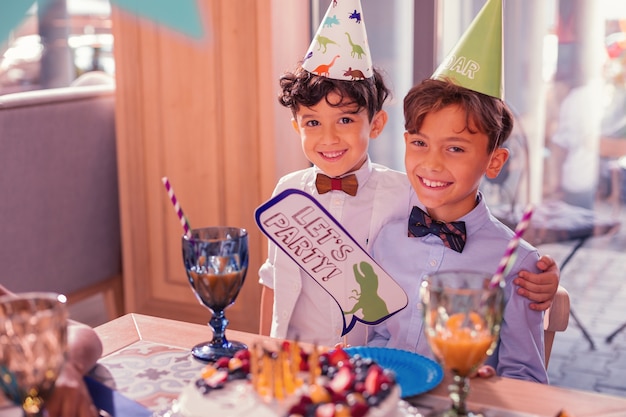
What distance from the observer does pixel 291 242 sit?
134 centimetres

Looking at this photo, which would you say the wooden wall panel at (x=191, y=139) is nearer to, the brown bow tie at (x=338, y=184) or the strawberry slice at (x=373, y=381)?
the brown bow tie at (x=338, y=184)

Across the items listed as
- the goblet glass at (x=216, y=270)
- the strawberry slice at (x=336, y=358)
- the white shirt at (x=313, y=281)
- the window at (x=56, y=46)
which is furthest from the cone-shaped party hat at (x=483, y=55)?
the window at (x=56, y=46)

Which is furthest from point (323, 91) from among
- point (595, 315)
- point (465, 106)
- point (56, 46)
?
point (56, 46)

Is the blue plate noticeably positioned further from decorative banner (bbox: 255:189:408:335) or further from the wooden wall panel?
the wooden wall panel

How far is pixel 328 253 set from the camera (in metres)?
1.34

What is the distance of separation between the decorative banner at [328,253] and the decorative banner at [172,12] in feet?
6.41

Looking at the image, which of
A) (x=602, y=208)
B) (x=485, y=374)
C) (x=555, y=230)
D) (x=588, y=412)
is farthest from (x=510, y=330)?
(x=602, y=208)

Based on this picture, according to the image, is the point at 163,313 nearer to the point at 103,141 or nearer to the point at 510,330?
the point at 103,141

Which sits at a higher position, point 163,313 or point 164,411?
point 164,411

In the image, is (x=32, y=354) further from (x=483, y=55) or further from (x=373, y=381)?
(x=483, y=55)

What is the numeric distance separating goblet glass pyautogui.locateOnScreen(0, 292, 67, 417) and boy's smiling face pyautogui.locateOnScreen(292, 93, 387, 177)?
98 cm

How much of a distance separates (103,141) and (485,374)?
244cm

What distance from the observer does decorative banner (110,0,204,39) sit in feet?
10.3

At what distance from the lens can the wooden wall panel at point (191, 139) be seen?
10.0 ft
